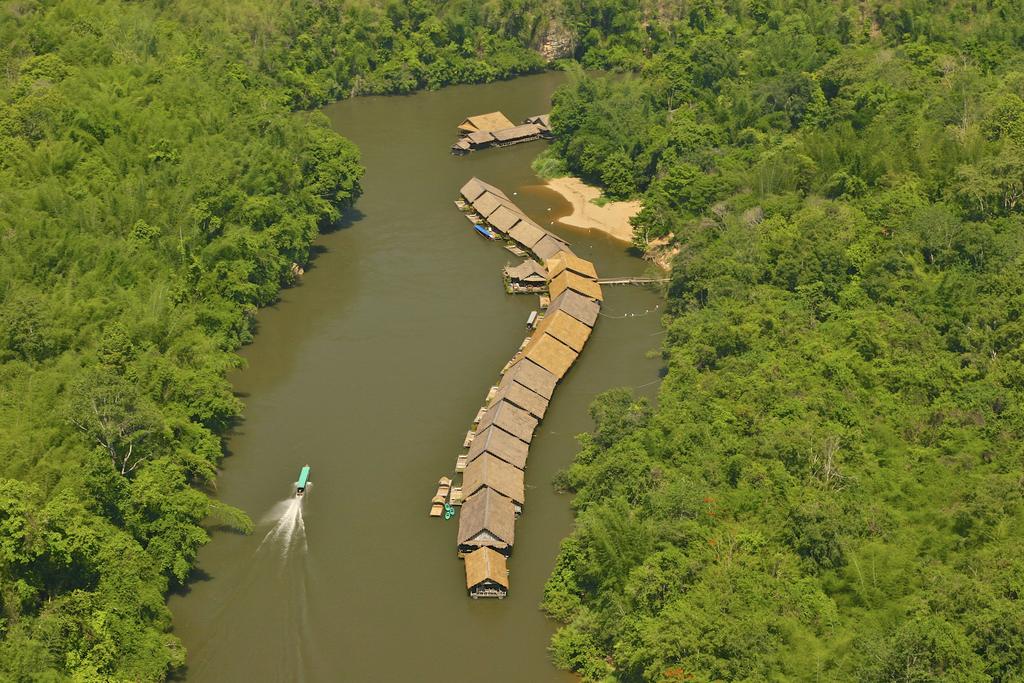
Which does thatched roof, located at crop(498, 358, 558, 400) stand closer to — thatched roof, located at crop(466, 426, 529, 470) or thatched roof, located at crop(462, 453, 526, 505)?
thatched roof, located at crop(466, 426, 529, 470)

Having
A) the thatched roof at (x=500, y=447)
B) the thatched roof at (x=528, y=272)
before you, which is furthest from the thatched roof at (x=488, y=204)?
the thatched roof at (x=500, y=447)

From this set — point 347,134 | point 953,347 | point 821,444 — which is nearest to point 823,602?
point 821,444

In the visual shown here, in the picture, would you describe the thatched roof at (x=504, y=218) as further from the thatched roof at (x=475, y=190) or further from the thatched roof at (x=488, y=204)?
the thatched roof at (x=475, y=190)

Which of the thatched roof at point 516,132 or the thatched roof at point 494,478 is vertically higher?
the thatched roof at point 494,478

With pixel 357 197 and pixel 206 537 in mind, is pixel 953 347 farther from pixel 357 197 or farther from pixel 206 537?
pixel 357 197

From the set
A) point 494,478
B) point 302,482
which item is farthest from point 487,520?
point 302,482

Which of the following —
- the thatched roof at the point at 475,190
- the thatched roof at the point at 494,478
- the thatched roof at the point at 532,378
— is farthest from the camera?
the thatched roof at the point at 475,190

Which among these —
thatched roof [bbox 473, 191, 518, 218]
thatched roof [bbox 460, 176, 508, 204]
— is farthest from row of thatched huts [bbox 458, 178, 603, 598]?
thatched roof [bbox 460, 176, 508, 204]
